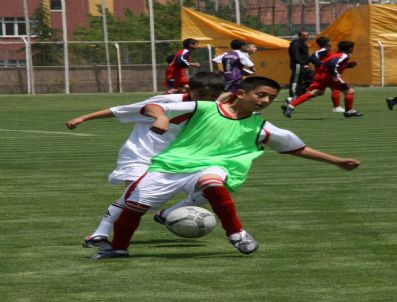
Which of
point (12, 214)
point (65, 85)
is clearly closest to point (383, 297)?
point (12, 214)

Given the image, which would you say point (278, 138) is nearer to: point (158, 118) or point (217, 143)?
point (217, 143)

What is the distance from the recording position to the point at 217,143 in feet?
27.9

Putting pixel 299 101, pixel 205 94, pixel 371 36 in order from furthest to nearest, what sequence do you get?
pixel 371 36 < pixel 299 101 < pixel 205 94


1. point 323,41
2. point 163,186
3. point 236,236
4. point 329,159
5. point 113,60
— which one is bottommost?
point 113,60

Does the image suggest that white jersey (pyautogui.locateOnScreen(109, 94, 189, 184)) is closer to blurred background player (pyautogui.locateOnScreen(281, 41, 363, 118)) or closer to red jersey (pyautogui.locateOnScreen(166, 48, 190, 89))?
blurred background player (pyautogui.locateOnScreen(281, 41, 363, 118))

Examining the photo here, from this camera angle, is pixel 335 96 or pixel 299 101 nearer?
pixel 299 101

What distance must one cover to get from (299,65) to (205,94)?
25.6 meters

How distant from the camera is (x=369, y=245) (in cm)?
905

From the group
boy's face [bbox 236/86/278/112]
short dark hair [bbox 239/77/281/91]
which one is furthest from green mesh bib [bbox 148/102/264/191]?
short dark hair [bbox 239/77/281/91]

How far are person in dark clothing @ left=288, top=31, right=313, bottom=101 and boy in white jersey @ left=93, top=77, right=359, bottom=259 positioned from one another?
25.1 meters

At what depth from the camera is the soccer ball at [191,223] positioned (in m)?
8.88

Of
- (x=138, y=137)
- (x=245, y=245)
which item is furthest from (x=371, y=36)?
(x=245, y=245)

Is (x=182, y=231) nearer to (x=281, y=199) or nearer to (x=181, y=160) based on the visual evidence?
(x=181, y=160)

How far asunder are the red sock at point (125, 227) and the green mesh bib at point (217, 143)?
0.33m
